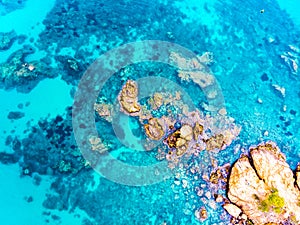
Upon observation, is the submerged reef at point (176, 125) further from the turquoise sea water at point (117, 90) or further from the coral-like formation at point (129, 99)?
the turquoise sea water at point (117, 90)

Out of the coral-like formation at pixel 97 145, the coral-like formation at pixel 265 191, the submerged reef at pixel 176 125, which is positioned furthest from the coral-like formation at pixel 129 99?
the coral-like formation at pixel 265 191

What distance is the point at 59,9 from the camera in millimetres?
26031

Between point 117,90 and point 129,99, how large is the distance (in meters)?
1.32

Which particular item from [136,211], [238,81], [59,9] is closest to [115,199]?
[136,211]

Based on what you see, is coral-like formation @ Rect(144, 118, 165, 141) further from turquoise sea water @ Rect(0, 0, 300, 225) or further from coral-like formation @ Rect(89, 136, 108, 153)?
coral-like formation @ Rect(89, 136, 108, 153)

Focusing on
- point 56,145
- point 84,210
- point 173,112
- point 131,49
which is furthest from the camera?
point 131,49

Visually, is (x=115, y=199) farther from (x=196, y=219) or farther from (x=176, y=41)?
(x=176, y=41)

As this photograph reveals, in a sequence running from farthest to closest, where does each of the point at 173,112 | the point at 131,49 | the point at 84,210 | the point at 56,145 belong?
1. the point at 131,49
2. the point at 173,112
3. the point at 56,145
4. the point at 84,210

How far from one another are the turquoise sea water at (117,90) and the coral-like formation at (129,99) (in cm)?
62

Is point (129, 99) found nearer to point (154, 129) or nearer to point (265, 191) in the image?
point (154, 129)

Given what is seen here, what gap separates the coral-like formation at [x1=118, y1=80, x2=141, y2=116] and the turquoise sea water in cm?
62

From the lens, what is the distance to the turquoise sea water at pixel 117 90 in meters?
20.5

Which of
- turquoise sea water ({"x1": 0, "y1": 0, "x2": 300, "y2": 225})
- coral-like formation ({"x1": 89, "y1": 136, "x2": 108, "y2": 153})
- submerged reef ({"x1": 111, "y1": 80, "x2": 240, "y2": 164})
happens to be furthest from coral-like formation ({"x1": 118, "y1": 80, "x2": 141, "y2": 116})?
coral-like formation ({"x1": 89, "y1": 136, "x2": 108, "y2": 153})

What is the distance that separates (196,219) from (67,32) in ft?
59.2
